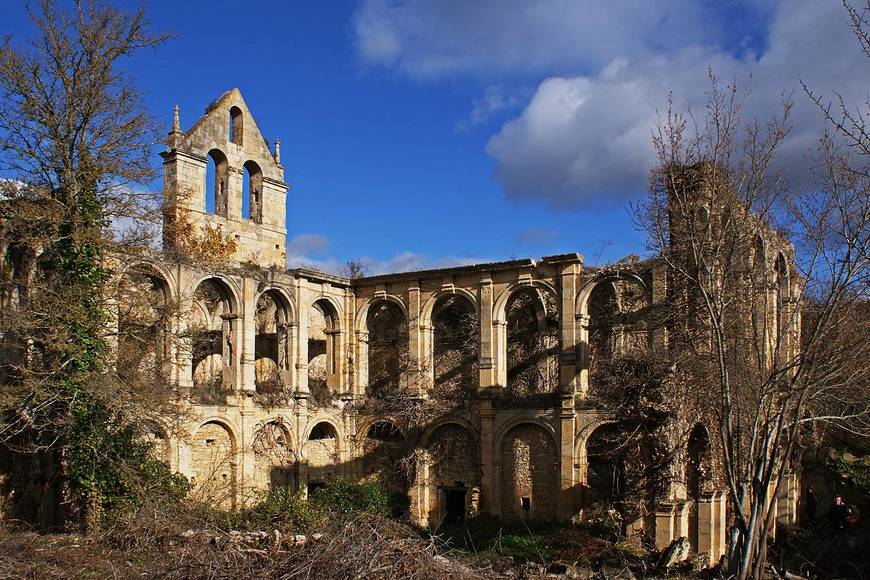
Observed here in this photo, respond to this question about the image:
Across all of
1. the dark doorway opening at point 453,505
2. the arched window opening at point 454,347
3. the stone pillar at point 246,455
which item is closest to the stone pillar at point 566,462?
the arched window opening at point 454,347

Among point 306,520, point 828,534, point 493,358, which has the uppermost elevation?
point 493,358

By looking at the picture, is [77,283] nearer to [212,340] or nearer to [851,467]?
[212,340]

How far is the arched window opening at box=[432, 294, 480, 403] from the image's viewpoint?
2447 cm

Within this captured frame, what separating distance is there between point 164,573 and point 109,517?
22.9 feet

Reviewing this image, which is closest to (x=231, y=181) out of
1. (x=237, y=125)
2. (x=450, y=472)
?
(x=237, y=125)

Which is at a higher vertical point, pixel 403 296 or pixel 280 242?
pixel 280 242

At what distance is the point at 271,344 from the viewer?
2630cm

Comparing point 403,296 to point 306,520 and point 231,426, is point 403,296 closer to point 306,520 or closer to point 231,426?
point 231,426

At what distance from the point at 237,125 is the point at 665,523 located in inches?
659

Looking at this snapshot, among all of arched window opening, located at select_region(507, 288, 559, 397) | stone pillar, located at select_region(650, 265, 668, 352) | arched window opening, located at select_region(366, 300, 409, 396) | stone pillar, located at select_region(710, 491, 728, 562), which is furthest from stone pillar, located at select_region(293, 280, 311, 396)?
stone pillar, located at select_region(710, 491, 728, 562)

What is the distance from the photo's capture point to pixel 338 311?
25625 millimetres

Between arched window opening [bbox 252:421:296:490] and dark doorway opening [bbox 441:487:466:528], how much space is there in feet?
15.0

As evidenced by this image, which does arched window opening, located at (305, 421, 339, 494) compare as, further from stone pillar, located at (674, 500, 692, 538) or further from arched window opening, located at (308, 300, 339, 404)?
stone pillar, located at (674, 500, 692, 538)

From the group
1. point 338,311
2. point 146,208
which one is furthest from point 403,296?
point 146,208
